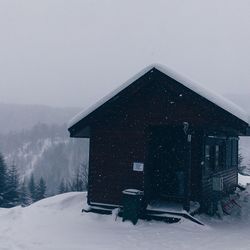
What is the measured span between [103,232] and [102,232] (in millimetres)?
29

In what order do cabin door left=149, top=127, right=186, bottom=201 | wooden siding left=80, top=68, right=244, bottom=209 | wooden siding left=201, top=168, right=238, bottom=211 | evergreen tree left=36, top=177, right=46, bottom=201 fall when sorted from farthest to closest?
evergreen tree left=36, top=177, right=46, bottom=201, cabin door left=149, top=127, right=186, bottom=201, wooden siding left=201, top=168, right=238, bottom=211, wooden siding left=80, top=68, right=244, bottom=209

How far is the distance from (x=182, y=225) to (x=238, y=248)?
2462mm

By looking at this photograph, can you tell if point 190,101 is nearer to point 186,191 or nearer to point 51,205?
point 186,191

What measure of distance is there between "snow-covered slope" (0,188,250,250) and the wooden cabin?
108 centimetres

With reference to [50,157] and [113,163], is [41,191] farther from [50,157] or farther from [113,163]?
[50,157]

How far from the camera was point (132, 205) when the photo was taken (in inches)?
511

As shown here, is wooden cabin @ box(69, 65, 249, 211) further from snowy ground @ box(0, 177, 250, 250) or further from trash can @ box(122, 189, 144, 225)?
snowy ground @ box(0, 177, 250, 250)

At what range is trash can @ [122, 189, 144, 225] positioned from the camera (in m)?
12.9

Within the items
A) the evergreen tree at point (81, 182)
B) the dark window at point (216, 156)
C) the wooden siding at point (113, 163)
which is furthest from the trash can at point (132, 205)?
the evergreen tree at point (81, 182)

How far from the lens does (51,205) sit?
50.5ft

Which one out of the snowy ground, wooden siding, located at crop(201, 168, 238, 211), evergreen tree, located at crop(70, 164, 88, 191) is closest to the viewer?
the snowy ground

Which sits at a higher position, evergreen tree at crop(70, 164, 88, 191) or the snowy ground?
the snowy ground

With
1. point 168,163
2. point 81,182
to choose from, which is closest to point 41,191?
point 81,182

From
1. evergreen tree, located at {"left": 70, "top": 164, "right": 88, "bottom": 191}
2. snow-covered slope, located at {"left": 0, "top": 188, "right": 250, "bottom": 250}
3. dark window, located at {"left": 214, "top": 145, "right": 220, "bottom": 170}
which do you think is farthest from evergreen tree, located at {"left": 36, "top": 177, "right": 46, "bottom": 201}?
dark window, located at {"left": 214, "top": 145, "right": 220, "bottom": 170}
